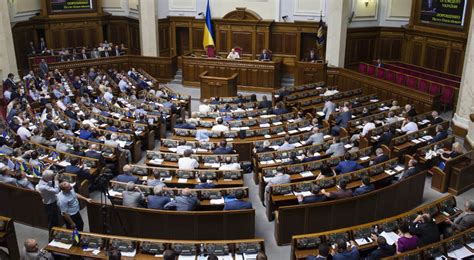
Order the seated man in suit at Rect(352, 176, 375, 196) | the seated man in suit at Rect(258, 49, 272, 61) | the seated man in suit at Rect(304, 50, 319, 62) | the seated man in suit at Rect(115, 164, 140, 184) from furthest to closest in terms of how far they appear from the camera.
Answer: the seated man in suit at Rect(258, 49, 272, 61)
the seated man in suit at Rect(304, 50, 319, 62)
the seated man in suit at Rect(115, 164, 140, 184)
the seated man in suit at Rect(352, 176, 375, 196)

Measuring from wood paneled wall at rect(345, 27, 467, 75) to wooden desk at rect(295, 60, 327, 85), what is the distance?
2.46 metres

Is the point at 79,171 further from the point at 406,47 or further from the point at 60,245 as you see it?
the point at 406,47

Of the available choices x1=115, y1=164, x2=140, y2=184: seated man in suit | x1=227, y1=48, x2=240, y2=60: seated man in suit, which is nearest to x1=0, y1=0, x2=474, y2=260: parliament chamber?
x1=115, y1=164, x2=140, y2=184: seated man in suit

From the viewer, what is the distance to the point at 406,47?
2197 cm

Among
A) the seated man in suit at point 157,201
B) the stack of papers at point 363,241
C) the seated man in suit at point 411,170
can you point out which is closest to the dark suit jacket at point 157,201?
the seated man in suit at point 157,201

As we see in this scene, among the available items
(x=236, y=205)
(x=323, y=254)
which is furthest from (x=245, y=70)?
(x=323, y=254)

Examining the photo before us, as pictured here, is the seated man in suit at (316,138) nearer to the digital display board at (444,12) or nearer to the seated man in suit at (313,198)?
the seated man in suit at (313,198)

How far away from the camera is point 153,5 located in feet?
76.7

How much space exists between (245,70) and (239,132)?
901cm

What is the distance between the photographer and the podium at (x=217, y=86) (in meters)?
19.8

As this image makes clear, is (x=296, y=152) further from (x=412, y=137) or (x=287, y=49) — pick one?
(x=287, y=49)

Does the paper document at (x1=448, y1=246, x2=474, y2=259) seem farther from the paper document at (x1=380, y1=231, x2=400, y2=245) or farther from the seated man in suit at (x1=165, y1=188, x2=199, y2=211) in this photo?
the seated man in suit at (x1=165, y1=188, x2=199, y2=211)

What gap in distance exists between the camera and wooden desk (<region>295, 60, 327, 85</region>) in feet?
68.6

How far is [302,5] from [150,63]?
8468 millimetres
